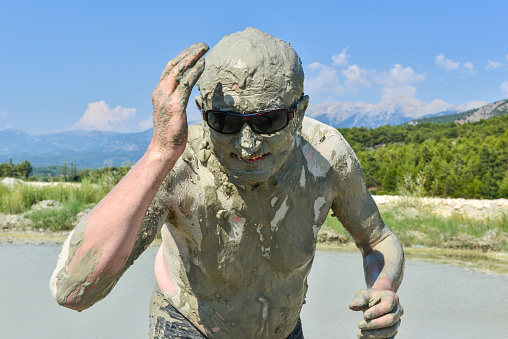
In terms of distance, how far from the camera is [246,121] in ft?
6.22

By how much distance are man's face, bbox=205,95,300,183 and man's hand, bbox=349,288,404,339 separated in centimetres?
57

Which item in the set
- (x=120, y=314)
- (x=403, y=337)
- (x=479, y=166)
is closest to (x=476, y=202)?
(x=479, y=166)

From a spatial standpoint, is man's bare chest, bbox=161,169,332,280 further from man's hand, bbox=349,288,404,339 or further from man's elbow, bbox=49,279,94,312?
man's elbow, bbox=49,279,94,312

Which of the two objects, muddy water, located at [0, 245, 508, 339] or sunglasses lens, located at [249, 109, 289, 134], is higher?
sunglasses lens, located at [249, 109, 289, 134]

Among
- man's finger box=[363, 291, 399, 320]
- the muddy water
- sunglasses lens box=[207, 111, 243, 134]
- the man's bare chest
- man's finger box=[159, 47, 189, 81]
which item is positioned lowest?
the muddy water

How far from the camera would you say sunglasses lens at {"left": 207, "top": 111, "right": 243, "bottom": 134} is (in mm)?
1898

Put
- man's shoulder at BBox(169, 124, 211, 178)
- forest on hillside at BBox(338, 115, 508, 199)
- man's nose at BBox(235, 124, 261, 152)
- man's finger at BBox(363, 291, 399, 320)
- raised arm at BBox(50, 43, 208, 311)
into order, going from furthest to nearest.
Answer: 1. forest on hillside at BBox(338, 115, 508, 199)
2. man's shoulder at BBox(169, 124, 211, 178)
3. man's finger at BBox(363, 291, 399, 320)
4. man's nose at BBox(235, 124, 261, 152)
5. raised arm at BBox(50, 43, 208, 311)

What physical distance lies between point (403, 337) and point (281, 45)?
4.29 m

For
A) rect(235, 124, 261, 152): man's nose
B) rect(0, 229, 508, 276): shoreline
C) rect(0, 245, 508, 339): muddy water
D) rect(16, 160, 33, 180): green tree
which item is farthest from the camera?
rect(16, 160, 33, 180): green tree

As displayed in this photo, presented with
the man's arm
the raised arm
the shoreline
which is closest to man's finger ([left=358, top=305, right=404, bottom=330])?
the man's arm

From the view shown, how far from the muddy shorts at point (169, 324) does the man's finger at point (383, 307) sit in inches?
29.9

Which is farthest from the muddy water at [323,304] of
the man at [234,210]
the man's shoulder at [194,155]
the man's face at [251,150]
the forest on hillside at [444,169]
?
the forest on hillside at [444,169]

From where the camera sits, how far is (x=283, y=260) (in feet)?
7.41

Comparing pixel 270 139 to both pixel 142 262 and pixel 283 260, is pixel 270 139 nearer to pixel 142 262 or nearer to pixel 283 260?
pixel 283 260
